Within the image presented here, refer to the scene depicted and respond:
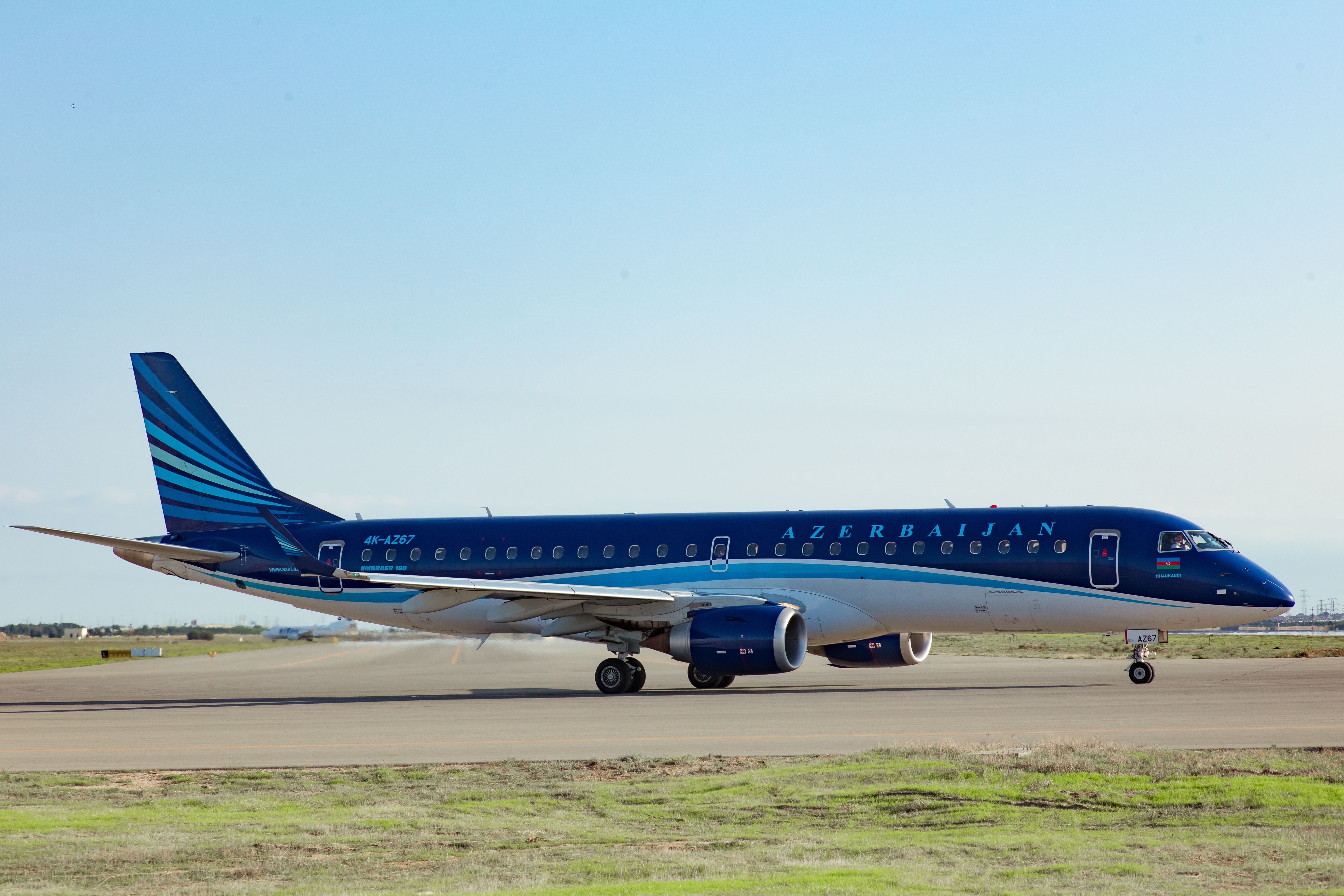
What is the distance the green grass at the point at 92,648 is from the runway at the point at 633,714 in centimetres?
1642

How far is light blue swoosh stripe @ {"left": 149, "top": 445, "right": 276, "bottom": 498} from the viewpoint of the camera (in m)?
35.7

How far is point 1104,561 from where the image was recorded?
28.1 m

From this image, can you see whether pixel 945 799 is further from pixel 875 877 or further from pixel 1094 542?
pixel 1094 542

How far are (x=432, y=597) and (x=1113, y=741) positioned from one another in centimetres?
1810

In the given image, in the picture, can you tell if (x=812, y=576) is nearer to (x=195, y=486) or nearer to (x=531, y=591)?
(x=531, y=591)

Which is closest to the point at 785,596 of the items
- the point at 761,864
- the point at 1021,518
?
the point at 1021,518

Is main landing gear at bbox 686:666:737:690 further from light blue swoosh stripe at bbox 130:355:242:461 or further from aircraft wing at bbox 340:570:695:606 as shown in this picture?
light blue swoosh stripe at bbox 130:355:242:461

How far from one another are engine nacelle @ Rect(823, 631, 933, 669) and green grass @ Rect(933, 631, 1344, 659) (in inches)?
111

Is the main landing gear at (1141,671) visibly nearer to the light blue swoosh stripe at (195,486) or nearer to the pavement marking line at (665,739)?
the pavement marking line at (665,739)

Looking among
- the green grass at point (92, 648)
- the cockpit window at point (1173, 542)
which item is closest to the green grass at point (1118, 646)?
the cockpit window at point (1173, 542)

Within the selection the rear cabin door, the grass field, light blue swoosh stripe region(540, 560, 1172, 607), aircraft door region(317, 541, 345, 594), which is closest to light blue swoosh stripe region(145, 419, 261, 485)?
aircraft door region(317, 541, 345, 594)

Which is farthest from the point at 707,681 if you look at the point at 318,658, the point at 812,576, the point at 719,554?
the point at 318,658

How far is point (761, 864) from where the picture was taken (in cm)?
912

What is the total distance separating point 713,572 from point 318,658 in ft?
99.1
